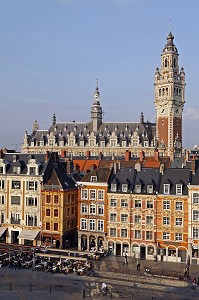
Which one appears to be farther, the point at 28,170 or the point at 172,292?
the point at 28,170

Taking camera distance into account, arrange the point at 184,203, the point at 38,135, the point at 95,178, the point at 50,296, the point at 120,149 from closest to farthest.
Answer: the point at 50,296 < the point at 184,203 < the point at 95,178 < the point at 120,149 < the point at 38,135

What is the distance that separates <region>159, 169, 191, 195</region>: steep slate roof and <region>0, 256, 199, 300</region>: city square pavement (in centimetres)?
1030

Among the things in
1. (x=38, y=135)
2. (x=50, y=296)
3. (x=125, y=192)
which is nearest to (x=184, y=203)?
(x=125, y=192)

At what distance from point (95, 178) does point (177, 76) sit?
86.3m

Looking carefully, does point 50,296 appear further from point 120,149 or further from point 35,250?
point 120,149

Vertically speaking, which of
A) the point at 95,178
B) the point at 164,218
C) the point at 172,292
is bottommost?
the point at 172,292

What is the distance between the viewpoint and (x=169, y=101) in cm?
14012

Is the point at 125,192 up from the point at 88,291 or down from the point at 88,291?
up

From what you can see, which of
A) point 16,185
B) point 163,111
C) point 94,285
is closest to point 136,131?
point 163,111

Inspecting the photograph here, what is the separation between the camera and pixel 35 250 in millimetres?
62156

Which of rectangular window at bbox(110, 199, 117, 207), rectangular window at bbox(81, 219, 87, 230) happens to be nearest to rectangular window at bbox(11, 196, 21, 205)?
rectangular window at bbox(81, 219, 87, 230)

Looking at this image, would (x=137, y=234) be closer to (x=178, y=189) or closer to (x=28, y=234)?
(x=178, y=189)

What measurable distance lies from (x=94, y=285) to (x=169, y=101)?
318ft

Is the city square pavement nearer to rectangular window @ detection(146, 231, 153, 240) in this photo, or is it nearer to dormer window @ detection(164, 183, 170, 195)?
rectangular window @ detection(146, 231, 153, 240)
